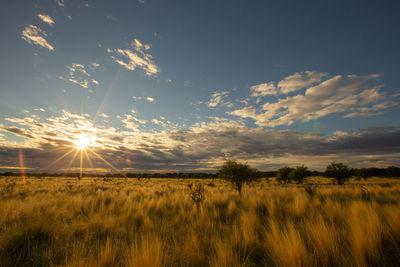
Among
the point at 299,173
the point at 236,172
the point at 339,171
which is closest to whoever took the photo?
the point at 236,172

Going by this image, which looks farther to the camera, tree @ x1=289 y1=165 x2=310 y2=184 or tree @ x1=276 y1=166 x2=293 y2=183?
tree @ x1=276 y1=166 x2=293 y2=183

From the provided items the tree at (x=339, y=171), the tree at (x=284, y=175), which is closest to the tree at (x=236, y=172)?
the tree at (x=339, y=171)

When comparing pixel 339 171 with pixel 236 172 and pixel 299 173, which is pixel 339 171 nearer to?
pixel 299 173

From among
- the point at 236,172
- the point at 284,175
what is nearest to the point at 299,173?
the point at 284,175

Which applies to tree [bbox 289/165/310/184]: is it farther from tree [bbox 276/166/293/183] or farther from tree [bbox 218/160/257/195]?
tree [bbox 218/160/257/195]

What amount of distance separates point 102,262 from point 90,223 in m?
3.43

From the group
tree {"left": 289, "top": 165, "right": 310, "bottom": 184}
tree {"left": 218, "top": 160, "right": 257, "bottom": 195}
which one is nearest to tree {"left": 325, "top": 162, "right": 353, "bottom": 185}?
tree {"left": 289, "top": 165, "right": 310, "bottom": 184}

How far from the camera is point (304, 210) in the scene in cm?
652

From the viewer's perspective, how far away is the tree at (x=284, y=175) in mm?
48669

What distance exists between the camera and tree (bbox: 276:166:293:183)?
48.7 metres

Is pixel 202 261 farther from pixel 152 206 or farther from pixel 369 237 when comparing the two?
pixel 152 206

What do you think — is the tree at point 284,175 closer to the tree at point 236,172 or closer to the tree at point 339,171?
the tree at point 339,171

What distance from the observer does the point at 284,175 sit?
48.9 m

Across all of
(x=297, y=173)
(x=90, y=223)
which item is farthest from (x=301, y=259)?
(x=297, y=173)
